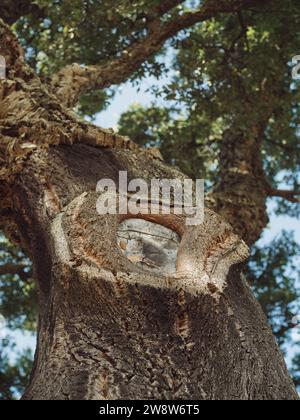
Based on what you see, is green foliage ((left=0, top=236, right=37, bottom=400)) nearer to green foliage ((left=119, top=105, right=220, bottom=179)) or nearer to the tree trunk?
green foliage ((left=119, top=105, right=220, bottom=179))

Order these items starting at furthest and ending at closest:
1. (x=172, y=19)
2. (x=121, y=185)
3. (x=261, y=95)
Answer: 1. (x=261, y=95)
2. (x=172, y=19)
3. (x=121, y=185)

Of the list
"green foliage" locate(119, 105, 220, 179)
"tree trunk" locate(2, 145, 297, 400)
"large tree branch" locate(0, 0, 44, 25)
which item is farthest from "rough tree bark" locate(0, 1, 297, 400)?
"green foliage" locate(119, 105, 220, 179)

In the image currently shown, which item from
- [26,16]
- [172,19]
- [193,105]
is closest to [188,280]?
[172,19]

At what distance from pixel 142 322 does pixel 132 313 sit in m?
0.06

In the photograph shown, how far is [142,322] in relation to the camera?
2.77 m

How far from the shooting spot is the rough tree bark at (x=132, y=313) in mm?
2582

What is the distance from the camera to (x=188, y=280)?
2.92m

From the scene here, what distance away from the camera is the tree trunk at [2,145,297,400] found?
2.57m

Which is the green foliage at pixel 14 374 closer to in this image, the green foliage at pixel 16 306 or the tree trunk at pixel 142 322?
the green foliage at pixel 16 306

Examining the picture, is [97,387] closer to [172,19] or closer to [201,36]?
[172,19]

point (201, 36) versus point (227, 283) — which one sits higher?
point (201, 36)

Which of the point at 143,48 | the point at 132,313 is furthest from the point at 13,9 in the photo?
the point at 132,313

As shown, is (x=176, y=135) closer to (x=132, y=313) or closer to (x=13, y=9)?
(x=13, y=9)

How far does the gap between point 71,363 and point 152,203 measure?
116cm
